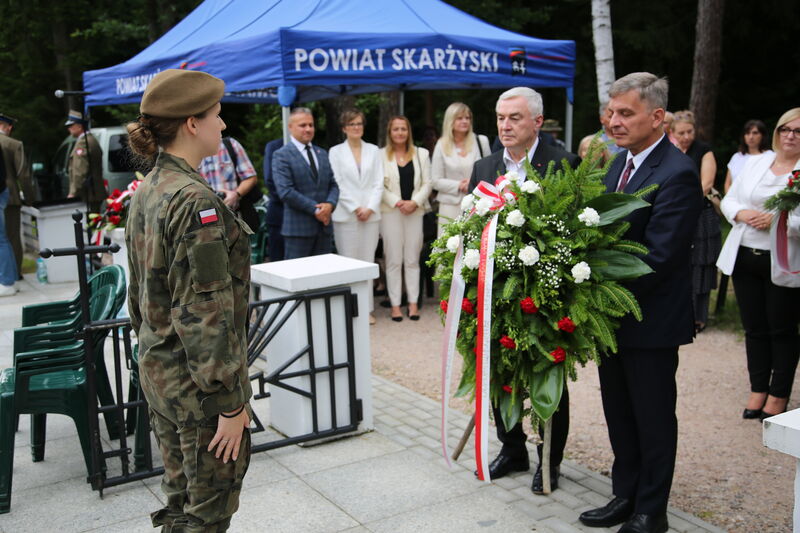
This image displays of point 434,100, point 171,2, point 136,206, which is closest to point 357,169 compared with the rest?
point 136,206

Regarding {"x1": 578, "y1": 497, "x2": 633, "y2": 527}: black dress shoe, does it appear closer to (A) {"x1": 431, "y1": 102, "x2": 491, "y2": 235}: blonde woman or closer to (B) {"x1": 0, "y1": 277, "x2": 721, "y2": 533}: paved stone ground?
(B) {"x1": 0, "y1": 277, "x2": 721, "y2": 533}: paved stone ground

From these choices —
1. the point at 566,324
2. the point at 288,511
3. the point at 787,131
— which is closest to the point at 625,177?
the point at 566,324

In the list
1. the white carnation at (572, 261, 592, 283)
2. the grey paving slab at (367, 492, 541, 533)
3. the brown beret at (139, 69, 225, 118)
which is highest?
the brown beret at (139, 69, 225, 118)

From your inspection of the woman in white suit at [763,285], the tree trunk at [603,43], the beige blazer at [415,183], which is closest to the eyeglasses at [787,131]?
the woman in white suit at [763,285]

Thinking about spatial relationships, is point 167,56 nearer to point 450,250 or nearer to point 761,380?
point 450,250

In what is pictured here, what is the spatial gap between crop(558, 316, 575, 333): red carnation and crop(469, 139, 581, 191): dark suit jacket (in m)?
0.93

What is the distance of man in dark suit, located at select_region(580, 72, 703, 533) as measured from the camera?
3.29 m

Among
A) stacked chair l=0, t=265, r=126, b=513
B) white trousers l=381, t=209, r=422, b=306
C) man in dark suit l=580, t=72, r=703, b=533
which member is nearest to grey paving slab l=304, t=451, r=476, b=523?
man in dark suit l=580, t=72, r=703, b=533

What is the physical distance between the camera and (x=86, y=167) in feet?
35.6

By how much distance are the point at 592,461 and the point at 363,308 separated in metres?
1.60

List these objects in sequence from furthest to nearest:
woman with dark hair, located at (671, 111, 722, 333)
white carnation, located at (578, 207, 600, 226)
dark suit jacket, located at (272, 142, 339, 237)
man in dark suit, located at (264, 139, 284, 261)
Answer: man in dark suit, located at (264, 139, 284, 261) → dark suit jacket, located at (272, 142, 339, 237) → woman with dark hair, located at (671, 111, 722, 333) → white carnation, located at (578, 207, 600, 226)

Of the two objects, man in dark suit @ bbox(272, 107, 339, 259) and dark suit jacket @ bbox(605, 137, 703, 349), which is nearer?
dark suit jacket @ bbox(605, 137, 703, 349)

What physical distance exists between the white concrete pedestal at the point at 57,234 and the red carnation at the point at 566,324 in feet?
27.7

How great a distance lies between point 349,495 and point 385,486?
21 cm
